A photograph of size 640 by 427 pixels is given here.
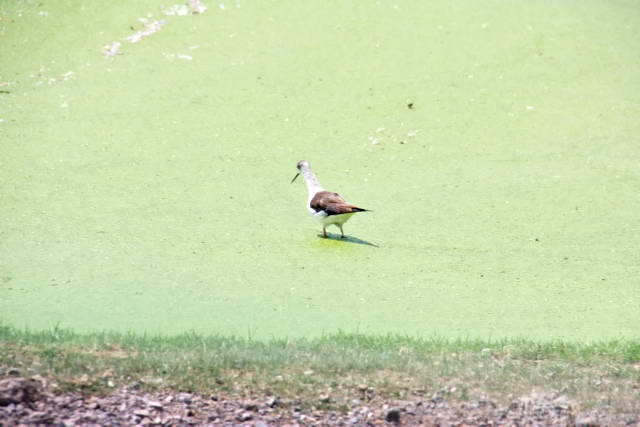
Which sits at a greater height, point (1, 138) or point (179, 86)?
point (179, 86)

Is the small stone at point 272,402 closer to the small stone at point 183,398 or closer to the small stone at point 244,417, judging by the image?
the small stone at point 244,417

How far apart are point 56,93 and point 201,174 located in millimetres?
1915

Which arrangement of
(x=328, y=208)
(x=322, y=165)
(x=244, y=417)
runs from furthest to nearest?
(x=322, y=165) < (x=328, y=208) < (x=244, y=417)

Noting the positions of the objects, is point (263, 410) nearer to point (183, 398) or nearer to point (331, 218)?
point (183, 398)

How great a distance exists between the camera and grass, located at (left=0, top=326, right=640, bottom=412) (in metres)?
4.22

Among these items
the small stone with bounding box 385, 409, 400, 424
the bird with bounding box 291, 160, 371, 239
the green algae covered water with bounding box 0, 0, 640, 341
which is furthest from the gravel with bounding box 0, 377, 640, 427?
the bird with bounding box 291, 160, 371, 239

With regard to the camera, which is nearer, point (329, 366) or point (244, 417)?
point (244, 417)

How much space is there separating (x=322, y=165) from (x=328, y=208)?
104 cm


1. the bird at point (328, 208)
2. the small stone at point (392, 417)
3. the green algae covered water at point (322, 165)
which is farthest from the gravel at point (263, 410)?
the bird at point (328, 208)

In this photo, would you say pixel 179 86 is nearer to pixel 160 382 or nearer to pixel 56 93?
pixel 56 93

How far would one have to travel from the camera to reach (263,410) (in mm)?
→ 4059

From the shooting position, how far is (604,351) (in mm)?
4809

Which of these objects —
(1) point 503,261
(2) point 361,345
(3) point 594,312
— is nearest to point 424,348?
(2) point 361,345

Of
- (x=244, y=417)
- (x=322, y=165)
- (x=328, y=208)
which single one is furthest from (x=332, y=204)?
(x=244, y=417)
